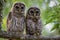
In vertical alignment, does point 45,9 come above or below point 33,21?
above

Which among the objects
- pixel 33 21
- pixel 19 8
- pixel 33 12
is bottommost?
pixel 33 21

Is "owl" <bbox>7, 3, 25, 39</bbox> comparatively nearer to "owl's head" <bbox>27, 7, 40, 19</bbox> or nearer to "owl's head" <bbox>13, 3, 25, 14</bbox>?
"owl's head" <bbox>13, 3, 25, 14</bbox>

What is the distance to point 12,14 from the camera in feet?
17.4

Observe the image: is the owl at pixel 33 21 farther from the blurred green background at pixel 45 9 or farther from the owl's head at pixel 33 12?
the blurred green background at pixel 45 9

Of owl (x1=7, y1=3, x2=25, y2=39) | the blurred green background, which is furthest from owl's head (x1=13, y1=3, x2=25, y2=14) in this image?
the blurred green background

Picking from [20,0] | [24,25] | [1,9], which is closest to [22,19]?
[24,25]

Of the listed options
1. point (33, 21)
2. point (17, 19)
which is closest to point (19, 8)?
point (17, 19)

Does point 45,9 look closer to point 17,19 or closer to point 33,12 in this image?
point 33,12

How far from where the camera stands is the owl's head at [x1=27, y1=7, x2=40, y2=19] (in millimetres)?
5266

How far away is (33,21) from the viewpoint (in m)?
5.38

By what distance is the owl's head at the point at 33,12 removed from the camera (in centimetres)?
527

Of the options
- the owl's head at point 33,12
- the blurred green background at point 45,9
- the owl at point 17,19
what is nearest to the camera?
the blurred green background at point 45,9

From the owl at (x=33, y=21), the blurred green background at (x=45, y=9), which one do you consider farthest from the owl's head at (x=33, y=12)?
the blurred green background at (x=45, y=9)

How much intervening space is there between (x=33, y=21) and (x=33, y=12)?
235mm
